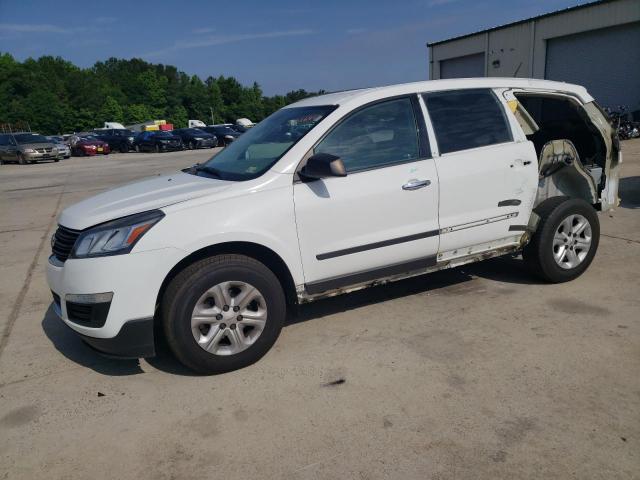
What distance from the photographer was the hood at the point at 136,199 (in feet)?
10.7

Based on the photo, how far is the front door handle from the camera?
3701mm

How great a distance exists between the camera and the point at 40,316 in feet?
15.1

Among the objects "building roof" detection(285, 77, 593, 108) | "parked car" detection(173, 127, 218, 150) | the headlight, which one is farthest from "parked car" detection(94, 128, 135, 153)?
the headlight

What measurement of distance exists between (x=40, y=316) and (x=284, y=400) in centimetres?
281

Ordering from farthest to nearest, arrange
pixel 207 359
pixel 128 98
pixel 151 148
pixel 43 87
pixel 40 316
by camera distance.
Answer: pixel 128 98 → pixel 43 87 → pixel 151 148 → pixel 40 316 → pixel 207 359

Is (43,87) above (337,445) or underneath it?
above

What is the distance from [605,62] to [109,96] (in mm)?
93348

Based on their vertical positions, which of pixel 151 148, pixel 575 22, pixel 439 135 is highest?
pixel 575 22

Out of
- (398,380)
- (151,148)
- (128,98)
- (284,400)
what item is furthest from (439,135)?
(128,98)

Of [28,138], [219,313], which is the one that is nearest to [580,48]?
[219,313]

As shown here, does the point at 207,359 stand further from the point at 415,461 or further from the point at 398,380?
the point at 415,461

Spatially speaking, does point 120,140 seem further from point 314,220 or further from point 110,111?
point 110,111

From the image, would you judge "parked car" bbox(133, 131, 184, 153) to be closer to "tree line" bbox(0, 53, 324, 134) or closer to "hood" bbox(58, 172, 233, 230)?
"hood" bbox(58, 172, 233, 230)

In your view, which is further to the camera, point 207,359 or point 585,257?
point 585,257
